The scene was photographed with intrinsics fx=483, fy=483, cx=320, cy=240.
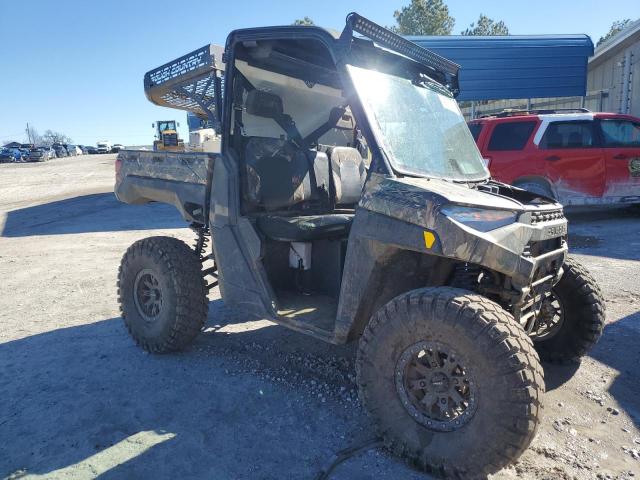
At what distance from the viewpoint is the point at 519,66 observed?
15.7m

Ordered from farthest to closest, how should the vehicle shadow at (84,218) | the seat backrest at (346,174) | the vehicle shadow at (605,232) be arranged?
1. the vehicle shadow at (84,218)
2. the vehicle shadow at (605,232)
3. the seat backrest at (346,174)

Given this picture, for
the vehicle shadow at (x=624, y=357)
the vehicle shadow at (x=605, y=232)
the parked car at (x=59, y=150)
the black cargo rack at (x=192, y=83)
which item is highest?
the parked car at (x=59, y=150)

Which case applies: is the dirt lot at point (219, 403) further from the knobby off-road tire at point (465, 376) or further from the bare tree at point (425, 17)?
the bare tree at point (425, 17)

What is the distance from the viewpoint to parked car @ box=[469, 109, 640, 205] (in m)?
9.23

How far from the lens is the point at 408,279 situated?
308cm

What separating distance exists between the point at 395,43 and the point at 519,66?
1440 centimetres

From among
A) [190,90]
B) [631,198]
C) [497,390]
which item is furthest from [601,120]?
[497,390]

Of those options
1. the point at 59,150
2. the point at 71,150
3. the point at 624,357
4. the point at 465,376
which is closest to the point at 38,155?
the point at 59,150

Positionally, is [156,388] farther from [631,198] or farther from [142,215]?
[142,215]

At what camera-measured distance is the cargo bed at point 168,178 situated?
12.8 feet

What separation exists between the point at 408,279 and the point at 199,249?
213cm

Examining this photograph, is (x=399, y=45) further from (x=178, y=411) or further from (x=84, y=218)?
(x=84, y=218)

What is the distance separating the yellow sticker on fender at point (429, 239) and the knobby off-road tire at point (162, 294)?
2.17 metres

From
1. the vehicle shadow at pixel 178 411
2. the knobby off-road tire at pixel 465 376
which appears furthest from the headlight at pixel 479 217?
the vehicle shadow at pixel 178 411
